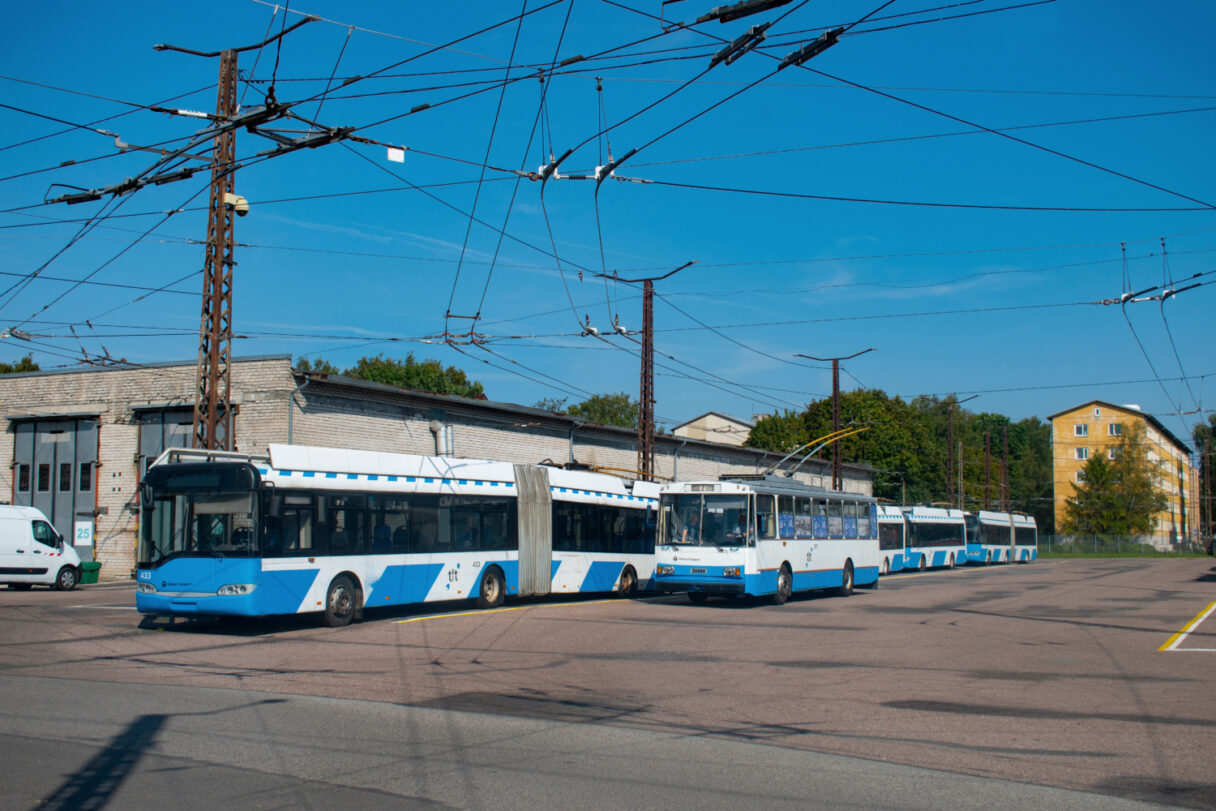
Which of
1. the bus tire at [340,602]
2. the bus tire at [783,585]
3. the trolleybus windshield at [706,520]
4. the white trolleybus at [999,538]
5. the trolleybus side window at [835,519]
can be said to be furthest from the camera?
the white trolleybus at [999,538]

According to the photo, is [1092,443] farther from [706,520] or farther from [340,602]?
[340,602]

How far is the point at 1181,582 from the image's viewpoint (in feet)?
119

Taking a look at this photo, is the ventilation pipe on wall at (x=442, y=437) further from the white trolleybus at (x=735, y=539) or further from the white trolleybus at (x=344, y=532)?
the white trolleybus at (x=735, y=539)

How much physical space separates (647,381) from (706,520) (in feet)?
29.9

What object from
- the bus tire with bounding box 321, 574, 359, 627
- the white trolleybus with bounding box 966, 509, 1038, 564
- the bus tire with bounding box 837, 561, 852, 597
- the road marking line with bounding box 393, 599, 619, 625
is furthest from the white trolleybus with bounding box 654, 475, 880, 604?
the white trolleybus with bounding box 966, 509, 1038, 564

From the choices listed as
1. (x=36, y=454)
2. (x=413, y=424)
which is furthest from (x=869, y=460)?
(x=36, y=454)

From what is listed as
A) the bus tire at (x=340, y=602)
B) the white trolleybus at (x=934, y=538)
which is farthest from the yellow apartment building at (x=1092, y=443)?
the bus tire at (x=340, y=602)

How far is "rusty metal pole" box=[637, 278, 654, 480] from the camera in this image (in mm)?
31766

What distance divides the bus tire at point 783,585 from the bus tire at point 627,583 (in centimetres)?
382

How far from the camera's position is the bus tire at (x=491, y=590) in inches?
848

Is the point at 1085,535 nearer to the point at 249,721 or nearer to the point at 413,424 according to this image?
the point at 413,424

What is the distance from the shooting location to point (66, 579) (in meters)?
28.0

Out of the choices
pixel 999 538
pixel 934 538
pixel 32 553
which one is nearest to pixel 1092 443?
pixel 999 538

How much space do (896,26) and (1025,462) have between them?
Answer: 12327cm
